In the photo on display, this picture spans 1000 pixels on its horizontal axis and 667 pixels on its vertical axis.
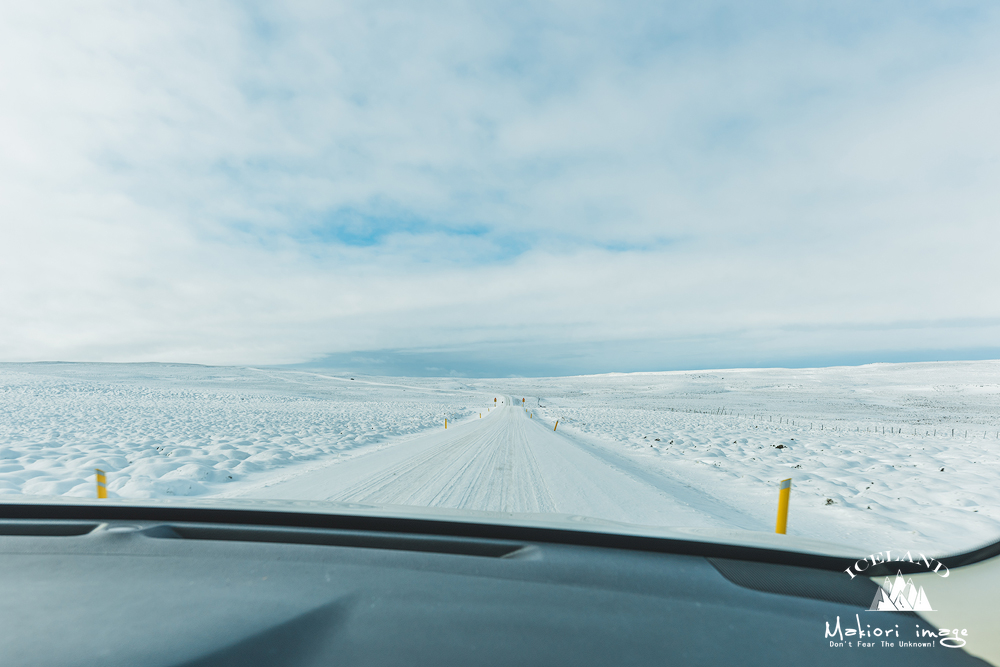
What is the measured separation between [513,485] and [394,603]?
19.9 feet

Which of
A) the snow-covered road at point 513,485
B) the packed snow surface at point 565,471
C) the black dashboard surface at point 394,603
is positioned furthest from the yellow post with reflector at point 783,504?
the black dashboard surface at point 394,603

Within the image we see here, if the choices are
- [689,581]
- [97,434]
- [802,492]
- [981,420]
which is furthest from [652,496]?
[981,420]

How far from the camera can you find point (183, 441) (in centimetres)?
1230

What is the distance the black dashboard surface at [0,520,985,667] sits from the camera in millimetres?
1598

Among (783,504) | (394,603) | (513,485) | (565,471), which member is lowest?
(565,471)

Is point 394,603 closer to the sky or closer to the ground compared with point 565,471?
closer to the sky

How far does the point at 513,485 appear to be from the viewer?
7.76 m

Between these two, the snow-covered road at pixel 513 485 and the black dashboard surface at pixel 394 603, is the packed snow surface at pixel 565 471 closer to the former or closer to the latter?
the snow-covered road at pixel 513 485

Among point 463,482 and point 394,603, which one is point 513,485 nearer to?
point 463,482

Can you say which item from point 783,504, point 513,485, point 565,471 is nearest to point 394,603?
point 783,504

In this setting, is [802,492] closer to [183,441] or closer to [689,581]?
[689,581]

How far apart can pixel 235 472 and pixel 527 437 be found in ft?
29.4

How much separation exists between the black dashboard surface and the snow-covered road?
3.08 meters

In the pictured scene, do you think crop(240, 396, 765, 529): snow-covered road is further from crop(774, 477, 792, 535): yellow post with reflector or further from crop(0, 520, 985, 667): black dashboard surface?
crop(0, 520, 985, 667): black dashboard surface
